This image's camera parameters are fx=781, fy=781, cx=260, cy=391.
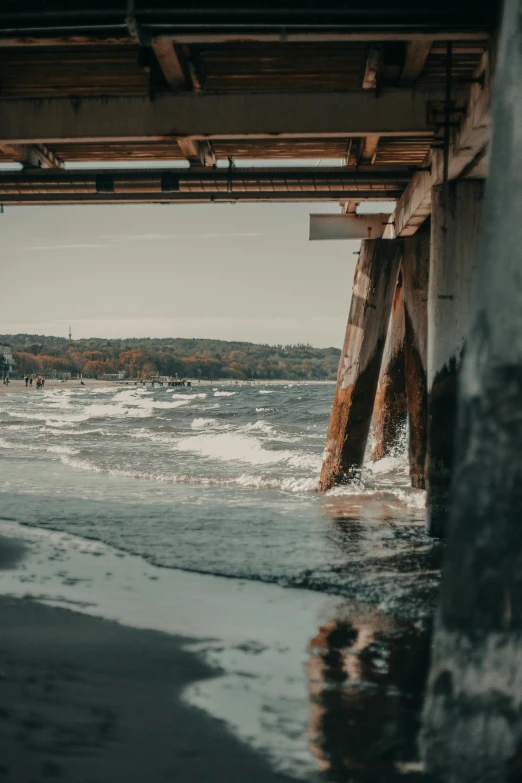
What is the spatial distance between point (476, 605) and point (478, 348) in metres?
0.90

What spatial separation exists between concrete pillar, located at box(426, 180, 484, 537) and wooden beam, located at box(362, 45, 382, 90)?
1.37 m

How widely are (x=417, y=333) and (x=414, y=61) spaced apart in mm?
5314

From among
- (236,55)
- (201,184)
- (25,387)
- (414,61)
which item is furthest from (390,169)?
(25,387)

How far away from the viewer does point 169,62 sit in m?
6.55

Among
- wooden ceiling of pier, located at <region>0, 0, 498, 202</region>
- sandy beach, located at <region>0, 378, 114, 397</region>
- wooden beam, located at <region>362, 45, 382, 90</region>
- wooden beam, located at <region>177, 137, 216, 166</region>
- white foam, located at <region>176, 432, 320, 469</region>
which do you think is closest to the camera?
wooden ceiling of pier, located at <region>0, 0, 498, 202</region>

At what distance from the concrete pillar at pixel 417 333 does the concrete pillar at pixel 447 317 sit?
3.35m

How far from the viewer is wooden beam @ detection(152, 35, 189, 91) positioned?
233 inches

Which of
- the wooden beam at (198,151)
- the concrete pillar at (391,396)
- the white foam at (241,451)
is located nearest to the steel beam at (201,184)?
the wooden beam at (198,151)

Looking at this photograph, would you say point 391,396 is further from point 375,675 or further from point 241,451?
point 375,675

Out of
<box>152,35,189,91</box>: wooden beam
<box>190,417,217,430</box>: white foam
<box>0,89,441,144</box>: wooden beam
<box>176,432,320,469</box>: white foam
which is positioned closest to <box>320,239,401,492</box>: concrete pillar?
<box>0,89,441,144</box>: wooden beam

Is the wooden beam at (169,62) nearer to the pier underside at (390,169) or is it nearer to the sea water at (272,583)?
the pier underside at (390,169)

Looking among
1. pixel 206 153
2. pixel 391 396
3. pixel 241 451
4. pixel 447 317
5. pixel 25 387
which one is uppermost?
pixel 206 153

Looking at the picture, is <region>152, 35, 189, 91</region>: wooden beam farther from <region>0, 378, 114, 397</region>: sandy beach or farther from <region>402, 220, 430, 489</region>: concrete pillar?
<region>0, 378, 114, 397</region>: sandy beach

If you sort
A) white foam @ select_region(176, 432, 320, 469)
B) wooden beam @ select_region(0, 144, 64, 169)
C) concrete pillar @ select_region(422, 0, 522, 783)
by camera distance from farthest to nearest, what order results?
white foam @ select_region(176, 432, 320, 469) → wooden beam @ select_region(0, 144, 64, 169) → concrete pillar @ select_region(422, 0, 522, 783)
